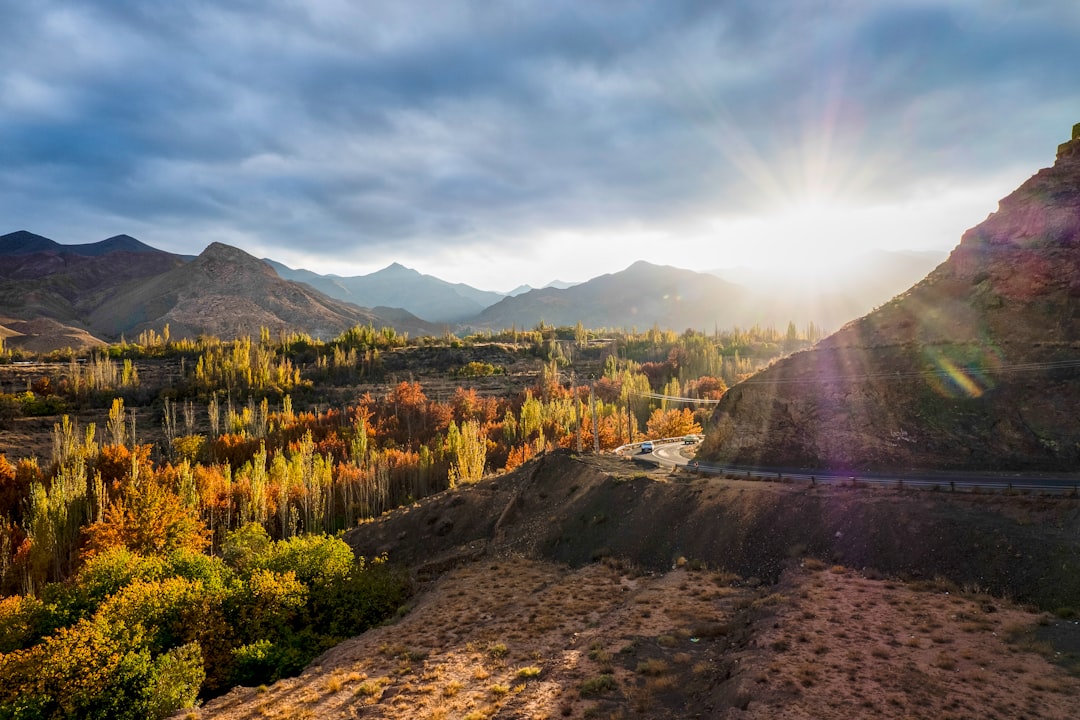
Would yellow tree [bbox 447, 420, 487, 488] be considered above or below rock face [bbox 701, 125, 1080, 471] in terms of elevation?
below

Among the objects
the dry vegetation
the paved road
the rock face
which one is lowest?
the dry vegetation

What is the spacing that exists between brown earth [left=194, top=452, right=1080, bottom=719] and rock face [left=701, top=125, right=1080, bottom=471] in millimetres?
5891

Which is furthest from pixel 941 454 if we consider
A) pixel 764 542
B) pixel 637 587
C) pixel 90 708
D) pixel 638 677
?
pixel 90 708

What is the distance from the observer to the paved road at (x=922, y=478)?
25.7 m

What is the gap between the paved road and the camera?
25.7 m

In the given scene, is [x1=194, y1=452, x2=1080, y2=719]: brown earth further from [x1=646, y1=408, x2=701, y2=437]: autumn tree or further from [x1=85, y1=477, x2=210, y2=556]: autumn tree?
[x1=646, y1=408, x2=701, y2=437]: autumn tree

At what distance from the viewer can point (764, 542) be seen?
28109 mm

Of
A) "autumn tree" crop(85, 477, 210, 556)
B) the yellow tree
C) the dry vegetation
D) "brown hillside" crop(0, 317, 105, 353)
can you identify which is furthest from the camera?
"brown hillside" crop(0, 317, 105, 353)

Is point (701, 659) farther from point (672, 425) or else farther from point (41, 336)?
point (41, 336)

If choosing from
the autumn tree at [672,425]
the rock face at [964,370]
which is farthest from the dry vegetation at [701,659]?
the autumn tree at [672,425]

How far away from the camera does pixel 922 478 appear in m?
29.5

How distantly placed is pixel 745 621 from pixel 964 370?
68.5ft

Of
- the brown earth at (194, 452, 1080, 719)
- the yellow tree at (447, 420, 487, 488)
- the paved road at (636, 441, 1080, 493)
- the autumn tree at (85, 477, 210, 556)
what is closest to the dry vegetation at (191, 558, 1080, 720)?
the brown earth at (194, 452, 1080, 719)

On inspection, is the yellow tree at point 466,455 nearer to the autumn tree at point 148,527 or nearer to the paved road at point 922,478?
the autumn tree at point 148,527
